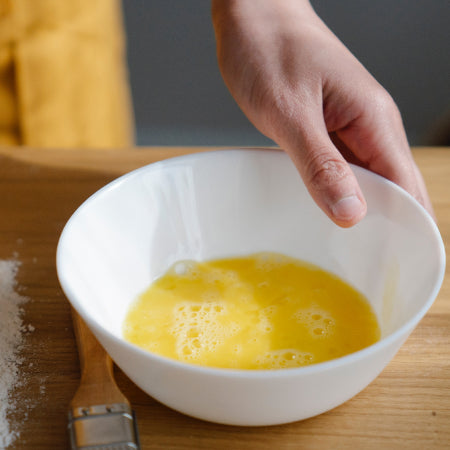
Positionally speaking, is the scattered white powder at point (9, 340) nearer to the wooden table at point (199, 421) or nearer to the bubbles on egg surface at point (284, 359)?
the wooden table at point (199, 421)

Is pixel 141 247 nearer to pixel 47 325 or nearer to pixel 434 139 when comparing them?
pixel 47 325

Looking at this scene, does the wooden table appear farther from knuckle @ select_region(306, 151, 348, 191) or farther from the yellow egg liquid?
knuckle @ select_region(306, 151, 348, 191)

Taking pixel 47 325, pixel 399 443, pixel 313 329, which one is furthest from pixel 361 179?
pixel 47 325

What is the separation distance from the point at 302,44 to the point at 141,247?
37 centimetres

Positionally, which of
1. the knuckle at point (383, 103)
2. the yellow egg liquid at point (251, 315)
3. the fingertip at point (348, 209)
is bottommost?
the yellow egg liquid at point (251, 315)

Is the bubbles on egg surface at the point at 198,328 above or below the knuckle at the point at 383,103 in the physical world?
below

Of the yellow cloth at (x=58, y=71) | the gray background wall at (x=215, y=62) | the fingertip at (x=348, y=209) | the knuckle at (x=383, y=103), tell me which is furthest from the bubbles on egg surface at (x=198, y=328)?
the gray background wall at (x=215, y=62)

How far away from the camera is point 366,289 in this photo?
73cm

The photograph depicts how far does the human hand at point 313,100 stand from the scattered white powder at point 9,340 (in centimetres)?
39

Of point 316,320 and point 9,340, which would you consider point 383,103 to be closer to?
point 316,320

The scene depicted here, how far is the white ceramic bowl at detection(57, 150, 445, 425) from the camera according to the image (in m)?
0.49

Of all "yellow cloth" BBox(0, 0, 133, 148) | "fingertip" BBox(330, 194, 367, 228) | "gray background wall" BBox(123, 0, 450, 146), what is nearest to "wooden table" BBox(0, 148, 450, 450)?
"fingertip" BBox(330, 194, 367, 228)

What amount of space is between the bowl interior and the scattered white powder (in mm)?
Answer: 121

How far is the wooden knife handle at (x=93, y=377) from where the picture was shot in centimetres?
56
